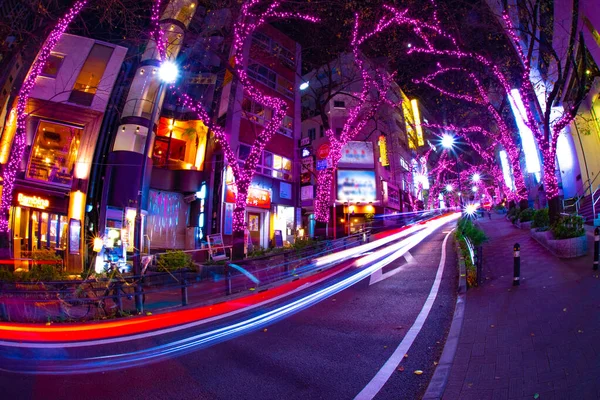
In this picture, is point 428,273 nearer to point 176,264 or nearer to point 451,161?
point 176,264

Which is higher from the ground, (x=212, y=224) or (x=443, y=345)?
(x=212, y=224)

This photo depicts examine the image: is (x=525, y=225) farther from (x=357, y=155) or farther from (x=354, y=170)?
(x=357, y=155)

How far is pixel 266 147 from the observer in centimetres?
2588

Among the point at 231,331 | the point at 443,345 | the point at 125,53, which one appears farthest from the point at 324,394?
the point at 125,53

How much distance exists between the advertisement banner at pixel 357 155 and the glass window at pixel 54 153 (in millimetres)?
24501

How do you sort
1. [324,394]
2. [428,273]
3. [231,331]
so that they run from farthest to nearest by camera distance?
[428,273] → [231,331] → [324,394]

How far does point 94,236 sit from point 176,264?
353 inches

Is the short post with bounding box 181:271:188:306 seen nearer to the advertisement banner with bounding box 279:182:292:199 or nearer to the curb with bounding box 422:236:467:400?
the curb with bounding box 422:236:467:400

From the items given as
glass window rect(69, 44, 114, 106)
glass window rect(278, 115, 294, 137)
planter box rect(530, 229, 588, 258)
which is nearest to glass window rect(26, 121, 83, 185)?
glass window rect(69, 44, 114, 106)

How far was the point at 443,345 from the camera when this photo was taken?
5.10 meters

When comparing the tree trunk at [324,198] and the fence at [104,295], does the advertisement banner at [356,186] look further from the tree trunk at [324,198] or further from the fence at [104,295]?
the fence at [104,295]

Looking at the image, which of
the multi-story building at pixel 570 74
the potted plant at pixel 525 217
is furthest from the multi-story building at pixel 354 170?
the potted plant at pixel 525 217

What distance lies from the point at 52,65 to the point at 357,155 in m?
27.2

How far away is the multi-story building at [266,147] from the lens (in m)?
22.6
